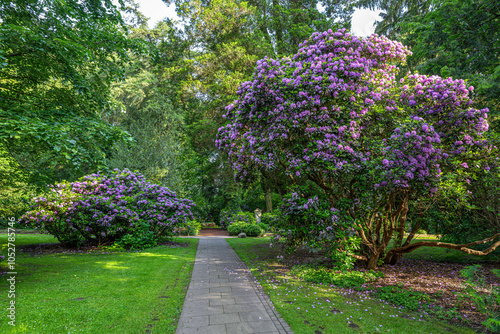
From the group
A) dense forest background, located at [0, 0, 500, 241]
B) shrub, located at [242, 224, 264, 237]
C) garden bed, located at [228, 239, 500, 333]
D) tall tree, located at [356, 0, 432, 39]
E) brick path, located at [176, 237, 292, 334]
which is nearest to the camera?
brick path, located at [176, 237, 292, 334]

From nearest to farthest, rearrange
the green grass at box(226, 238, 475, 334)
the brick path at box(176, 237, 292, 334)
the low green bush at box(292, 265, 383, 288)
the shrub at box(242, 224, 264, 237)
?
1. the brick path at box(176, 237, 292, 334)
2. the green grass at box(226, 238, 475, 334)
3. the low green bush at box(292, 265, 383, 288)
4. the shrub at box(242, 224, 264, 237)

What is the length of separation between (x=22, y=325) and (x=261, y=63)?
7.39 metres

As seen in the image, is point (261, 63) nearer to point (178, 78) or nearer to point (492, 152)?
point (492, 152)

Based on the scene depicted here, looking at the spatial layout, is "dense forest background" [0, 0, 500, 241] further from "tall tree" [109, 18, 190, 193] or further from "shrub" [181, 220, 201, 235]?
"shrub" [181, 220, 201, 235]

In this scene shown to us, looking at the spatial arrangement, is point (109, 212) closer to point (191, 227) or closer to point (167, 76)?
point (191, 227)

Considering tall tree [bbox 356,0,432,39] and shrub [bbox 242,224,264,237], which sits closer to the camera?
shrub [bbox 242,224,264,237]

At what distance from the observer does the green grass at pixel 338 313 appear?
154 inches

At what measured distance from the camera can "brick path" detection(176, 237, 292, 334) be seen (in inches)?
150

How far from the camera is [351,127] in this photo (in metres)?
6.41

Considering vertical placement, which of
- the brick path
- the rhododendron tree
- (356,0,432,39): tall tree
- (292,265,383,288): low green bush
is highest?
(356,0,432,39): tall tree

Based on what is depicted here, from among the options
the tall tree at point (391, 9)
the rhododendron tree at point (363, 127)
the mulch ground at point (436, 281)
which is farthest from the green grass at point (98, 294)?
the tall tree at point (391, 9)

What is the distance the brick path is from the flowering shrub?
494 cm

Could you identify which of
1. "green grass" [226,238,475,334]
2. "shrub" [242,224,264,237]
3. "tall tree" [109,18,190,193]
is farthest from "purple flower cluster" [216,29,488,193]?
"tall tree" [109,18,190,193]

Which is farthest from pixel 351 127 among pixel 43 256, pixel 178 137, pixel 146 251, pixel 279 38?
pixel 178 137
